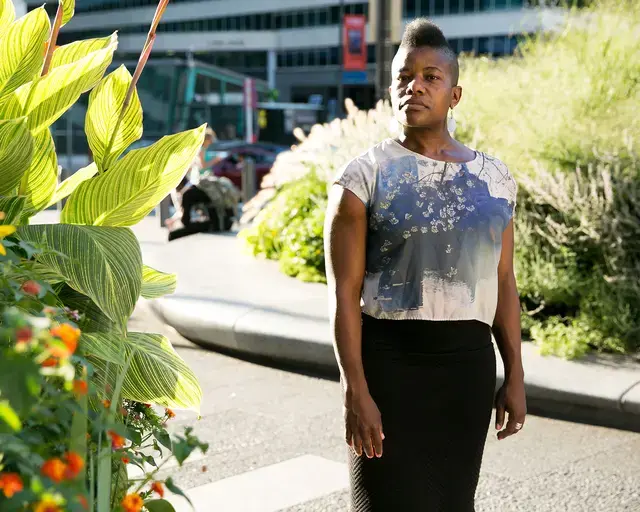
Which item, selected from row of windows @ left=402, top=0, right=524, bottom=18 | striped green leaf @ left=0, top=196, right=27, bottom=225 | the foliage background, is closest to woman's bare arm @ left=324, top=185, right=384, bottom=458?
striped green leaf @ left=0, top=196, right=27, bottom=225

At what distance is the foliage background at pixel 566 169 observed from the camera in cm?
698

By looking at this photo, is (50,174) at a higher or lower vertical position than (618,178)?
higher

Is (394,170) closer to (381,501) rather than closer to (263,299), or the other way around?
(381,501)

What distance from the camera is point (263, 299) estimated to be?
8.26m

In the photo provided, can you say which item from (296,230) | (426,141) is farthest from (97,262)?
(296,230)

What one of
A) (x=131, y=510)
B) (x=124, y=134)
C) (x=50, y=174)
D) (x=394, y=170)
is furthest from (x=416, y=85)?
(x=131, y=510)

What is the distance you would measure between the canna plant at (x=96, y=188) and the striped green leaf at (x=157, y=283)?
0.24m

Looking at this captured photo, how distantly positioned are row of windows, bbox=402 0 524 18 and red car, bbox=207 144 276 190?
36031 millimetres

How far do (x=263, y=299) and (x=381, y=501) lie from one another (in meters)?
5.58

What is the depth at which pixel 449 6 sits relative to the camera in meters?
62.9

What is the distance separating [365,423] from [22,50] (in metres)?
1.25

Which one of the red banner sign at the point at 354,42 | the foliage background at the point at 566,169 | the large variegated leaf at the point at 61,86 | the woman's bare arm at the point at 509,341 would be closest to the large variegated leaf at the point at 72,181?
the large variegated leaf at the point at 61,86

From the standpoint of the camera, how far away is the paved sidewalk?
19.3ft

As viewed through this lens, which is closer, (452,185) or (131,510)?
(131,510)
